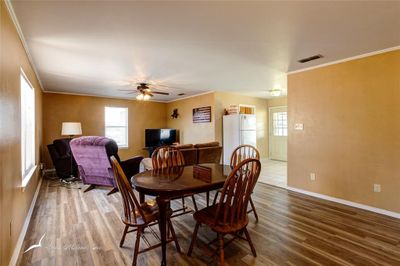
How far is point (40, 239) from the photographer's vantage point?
7.61 feet

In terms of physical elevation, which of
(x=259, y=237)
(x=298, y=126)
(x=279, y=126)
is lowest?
(x=259, y=237)

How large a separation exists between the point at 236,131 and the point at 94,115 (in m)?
4.56

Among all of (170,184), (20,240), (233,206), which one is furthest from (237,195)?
(20,240)

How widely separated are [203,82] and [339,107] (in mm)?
2845

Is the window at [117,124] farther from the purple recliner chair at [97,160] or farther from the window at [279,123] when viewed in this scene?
the window at [279,123]

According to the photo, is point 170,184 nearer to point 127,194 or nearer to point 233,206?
point 127,194

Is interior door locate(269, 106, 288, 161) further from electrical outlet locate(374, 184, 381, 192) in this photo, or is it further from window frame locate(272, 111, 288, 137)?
electrical outlet locate(374, 184, 381, 192)

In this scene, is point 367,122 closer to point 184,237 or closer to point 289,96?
point 289,96

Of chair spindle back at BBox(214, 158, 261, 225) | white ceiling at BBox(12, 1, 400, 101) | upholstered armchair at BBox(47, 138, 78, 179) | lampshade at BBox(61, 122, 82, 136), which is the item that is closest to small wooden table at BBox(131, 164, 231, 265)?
chair spindle back at BBox(214, 158, 261, 225)

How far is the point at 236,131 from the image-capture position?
5.72 metres

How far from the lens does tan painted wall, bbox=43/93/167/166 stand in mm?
5875

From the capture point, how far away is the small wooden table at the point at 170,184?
5.82ft

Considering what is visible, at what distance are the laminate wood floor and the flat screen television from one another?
3.89m

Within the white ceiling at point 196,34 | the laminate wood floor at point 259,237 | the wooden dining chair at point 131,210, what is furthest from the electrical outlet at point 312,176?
the wooden dining chair at point 131,210
